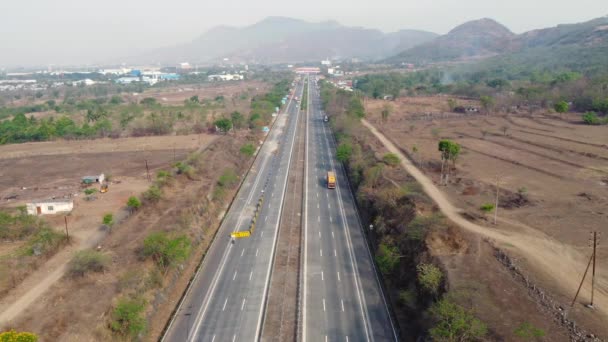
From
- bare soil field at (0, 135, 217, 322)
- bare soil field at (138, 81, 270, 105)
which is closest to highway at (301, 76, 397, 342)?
bare soil field at (0, 135, 217, 322)

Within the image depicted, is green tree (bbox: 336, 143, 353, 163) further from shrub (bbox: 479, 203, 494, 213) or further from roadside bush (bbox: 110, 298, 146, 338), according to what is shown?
roadside bush (bbox: 110, 298, 146, 338)

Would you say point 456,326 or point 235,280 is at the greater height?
point 456,326

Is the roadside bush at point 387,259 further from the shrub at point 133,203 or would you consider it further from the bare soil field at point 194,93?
the bare soil field at point 194,93

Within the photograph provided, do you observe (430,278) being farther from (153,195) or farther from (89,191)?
(89,191)

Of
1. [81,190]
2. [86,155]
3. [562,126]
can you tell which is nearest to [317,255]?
[81,190]

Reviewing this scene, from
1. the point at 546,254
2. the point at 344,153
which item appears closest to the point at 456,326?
the point at 546,254

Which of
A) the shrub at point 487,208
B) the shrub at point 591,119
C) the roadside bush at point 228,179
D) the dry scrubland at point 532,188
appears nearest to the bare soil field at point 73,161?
the roadside bush at point 228,179

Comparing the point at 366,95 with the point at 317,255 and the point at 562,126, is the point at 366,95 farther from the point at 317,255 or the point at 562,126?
the point at 317,255
